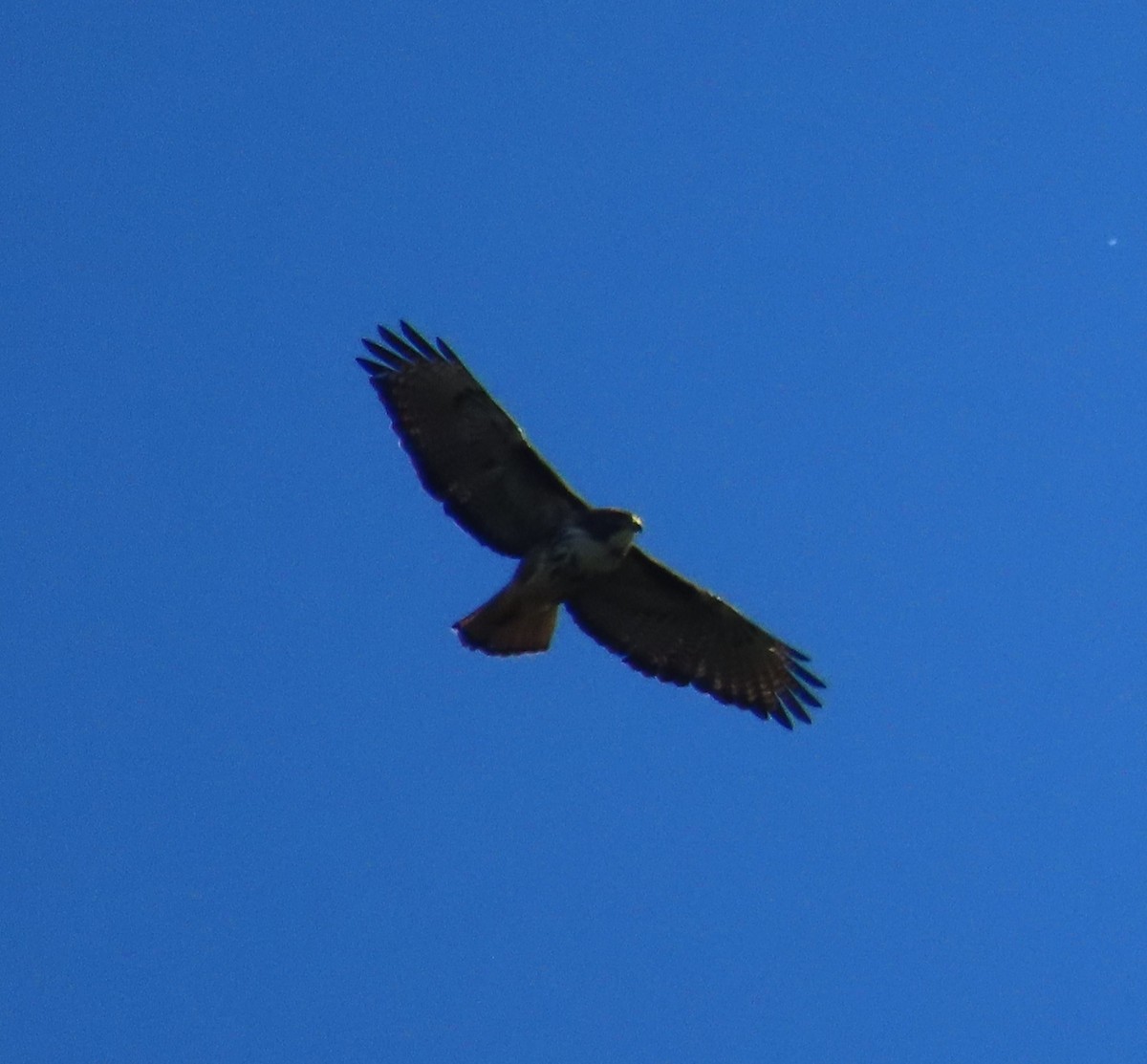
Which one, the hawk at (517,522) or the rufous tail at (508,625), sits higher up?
the hawk at (517,522)

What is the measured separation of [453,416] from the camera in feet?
A: 55.0

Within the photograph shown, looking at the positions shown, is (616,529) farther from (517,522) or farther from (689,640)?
(689,640)

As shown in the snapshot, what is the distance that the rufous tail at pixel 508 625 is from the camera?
650 inches

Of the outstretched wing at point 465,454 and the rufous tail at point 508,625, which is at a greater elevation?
the outstretched wing at point 465,454

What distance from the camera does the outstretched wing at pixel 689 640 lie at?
17.2 metres

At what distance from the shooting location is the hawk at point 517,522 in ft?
54.5

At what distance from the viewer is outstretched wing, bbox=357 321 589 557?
54.8 feet

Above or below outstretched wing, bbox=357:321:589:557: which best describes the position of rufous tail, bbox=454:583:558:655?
below

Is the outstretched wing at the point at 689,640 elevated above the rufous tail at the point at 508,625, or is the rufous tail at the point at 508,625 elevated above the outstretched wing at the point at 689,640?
the outstretched wing at the point at 689,640

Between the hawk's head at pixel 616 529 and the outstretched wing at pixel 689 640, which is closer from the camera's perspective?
the hawk's head at pixel 616 529

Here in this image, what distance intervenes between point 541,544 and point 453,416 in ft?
3.38

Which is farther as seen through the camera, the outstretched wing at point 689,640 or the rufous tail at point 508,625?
the outstretched wing at point 689,640

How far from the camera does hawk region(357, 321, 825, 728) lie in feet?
54.5

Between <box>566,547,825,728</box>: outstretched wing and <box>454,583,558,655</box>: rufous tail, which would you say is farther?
A: <box>566,547,825,728</box>: outstretched wing
